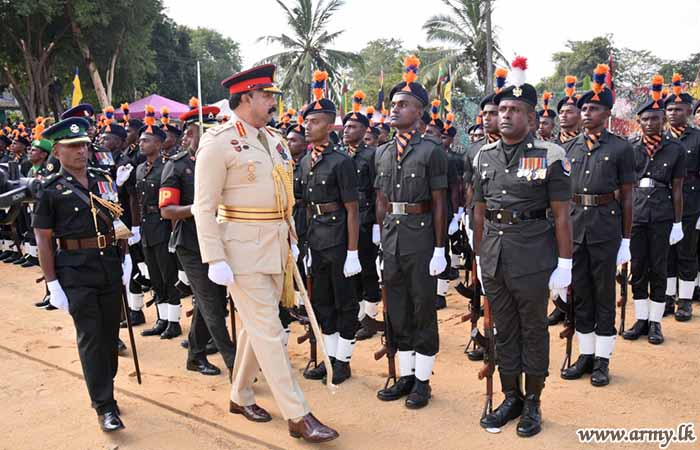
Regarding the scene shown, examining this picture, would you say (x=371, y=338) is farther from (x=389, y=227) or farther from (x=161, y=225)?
(x=161, y=225)

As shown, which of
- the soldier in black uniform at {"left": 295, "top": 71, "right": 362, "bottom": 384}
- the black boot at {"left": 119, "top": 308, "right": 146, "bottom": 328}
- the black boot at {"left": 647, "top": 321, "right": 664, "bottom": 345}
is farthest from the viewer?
the black boot at {"left": 119, "top": 308, "right": 146, "bottom": 328}

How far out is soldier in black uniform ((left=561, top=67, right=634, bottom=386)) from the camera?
521 cm

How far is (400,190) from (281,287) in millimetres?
1343

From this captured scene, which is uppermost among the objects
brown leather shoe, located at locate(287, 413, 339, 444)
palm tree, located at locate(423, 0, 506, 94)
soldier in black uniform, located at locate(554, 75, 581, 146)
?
palm tree, located at locate(423, 0, 506, 94)

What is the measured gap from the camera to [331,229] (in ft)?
17.7

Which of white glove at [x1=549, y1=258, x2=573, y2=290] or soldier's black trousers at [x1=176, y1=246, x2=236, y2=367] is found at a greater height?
white glove at [x1=549, y1=258, x2=573, y2=290]

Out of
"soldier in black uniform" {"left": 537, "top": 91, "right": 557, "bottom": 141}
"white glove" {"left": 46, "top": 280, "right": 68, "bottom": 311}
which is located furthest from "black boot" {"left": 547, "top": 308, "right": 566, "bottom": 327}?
"white glove" {"left": 46, "top": 280, "right": 68, "bottom": 311}

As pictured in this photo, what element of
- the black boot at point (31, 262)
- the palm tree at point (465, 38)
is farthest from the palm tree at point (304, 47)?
the black boot at point (31, 262)

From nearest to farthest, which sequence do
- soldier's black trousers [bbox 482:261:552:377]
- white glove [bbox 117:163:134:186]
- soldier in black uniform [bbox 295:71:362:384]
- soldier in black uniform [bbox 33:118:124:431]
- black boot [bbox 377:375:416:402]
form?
1. soldier's black trousers [bbox 482:261:552:377]
2. soldier in black uniform [bbox 33:118:124:431]
3. black boot [bbox 377:375:416:402]
4. soldier in black uniform [bbox 295:71:362:384]
5. white glove [bbox 117:163:134:186]

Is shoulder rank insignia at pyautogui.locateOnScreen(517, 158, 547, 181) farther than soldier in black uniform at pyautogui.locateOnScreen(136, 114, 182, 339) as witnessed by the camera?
No

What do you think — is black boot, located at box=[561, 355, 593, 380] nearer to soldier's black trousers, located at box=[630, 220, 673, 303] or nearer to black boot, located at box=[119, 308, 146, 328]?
soldier's black trousers, located at box=[630, 220, 673, 303]

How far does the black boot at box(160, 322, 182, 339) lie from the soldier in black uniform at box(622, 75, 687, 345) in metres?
5.14

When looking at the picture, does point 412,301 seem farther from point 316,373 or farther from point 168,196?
point 168,196

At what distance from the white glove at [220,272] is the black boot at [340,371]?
1935 mm
